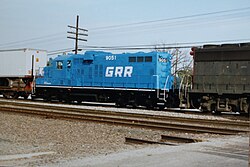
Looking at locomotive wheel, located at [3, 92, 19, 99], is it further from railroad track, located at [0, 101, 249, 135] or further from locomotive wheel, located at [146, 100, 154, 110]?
locomotive wheel, located at [146, 100, 154, 110]

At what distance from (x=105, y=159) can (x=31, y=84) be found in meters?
25.2

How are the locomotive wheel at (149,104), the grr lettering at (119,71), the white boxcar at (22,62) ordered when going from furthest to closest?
the white boxcar at (22,62), the grr lettering at (119,71), the locomotive wheel at (149,104)

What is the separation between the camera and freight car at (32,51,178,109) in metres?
23.2

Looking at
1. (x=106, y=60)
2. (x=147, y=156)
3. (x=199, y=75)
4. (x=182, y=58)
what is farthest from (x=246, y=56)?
(x=182, y=58)

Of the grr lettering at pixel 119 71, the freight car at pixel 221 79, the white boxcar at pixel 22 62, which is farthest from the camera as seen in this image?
the white boxcar at pixel 22 62

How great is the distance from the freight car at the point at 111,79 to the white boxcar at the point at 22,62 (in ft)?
9.93

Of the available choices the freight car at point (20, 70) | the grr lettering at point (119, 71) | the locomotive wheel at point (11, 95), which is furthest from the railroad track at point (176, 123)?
the locomotive wheel at point (11, 95)

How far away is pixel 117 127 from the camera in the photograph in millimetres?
13312

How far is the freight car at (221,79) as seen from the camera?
18.8 meters

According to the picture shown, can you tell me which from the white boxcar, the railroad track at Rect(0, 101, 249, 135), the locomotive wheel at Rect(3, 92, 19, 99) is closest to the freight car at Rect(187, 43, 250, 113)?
the railroad track at Rect(0, 101, 249, 135)

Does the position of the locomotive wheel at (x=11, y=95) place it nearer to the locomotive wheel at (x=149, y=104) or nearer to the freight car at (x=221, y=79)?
the locomotive wheel at (x=149, y=104)

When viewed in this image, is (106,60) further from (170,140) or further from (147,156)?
(147,156)

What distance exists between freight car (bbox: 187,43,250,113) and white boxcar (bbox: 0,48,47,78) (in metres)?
15.1

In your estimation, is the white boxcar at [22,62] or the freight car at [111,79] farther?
the white boxcar at [22,62]
